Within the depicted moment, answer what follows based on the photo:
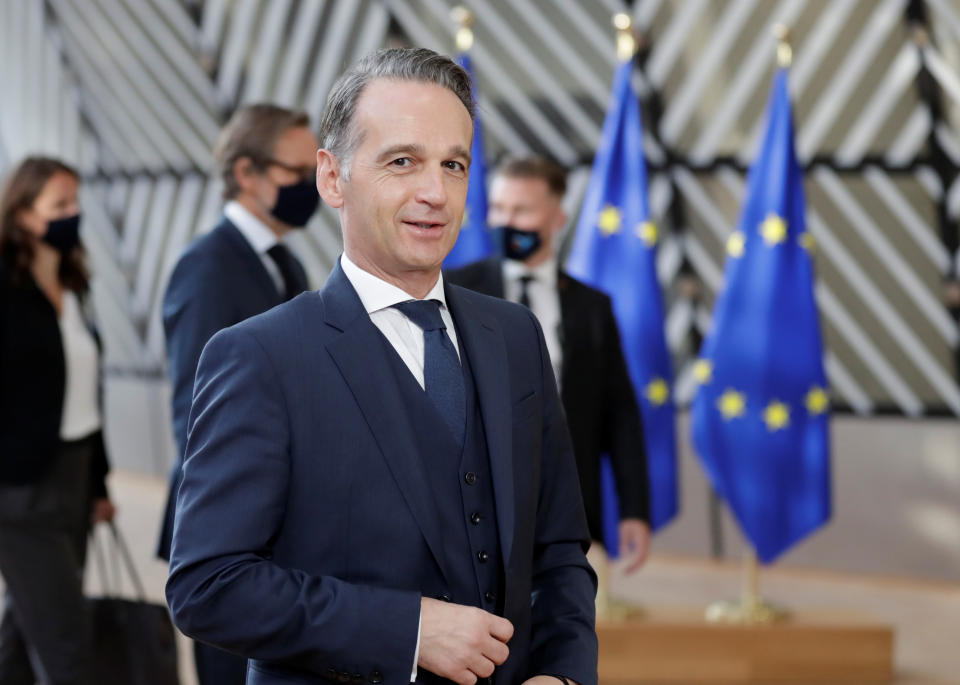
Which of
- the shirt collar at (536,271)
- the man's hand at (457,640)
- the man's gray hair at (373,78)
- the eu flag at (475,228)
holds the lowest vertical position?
the man's hand at (457,640)

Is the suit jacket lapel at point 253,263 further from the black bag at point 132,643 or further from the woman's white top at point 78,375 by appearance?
the woman's white top at point 78,375

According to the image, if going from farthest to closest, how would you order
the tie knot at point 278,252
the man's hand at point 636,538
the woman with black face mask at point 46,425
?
the woman with black face mask at point 46,425 → the man's hand at point 636,538 → the tie knot at point 278,252

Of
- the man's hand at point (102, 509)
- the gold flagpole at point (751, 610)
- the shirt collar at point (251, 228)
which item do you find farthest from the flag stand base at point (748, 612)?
the shirt collar at point (251, 228)

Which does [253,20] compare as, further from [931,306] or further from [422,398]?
[422,398]

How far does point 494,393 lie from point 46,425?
2.52m

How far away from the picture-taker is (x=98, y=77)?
421 inches

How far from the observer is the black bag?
3.19 metres

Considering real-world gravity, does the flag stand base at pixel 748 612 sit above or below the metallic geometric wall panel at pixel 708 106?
below

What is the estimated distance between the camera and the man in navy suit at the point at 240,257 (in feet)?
9.37

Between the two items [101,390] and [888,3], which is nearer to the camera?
[101,390]

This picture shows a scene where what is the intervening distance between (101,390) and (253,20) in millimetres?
5941

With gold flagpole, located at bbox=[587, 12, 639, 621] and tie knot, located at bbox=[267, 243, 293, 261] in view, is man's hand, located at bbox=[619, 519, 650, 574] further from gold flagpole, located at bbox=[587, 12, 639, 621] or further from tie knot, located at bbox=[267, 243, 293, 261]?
gold flagpole, located at bbox=[587, 12, 639, 621]

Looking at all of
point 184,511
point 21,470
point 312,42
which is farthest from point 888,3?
point 184,511

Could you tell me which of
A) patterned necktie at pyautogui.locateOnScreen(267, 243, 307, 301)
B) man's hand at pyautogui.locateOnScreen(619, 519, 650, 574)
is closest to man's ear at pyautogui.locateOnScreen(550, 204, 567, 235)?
man's hand at pyautogui.locateOnScreen(619, 519, 650, 574)
